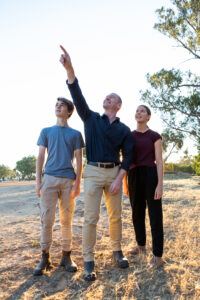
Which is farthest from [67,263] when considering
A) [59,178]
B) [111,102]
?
[111,102]

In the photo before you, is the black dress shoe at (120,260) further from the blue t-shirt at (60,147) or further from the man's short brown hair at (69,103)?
the man's short brown hair at (69,103)

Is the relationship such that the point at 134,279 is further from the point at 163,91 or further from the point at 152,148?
the point at 163,91

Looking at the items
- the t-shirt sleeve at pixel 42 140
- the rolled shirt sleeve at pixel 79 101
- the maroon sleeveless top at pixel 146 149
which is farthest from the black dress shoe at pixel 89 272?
the rolled shirt sleeve at pixel 79 101

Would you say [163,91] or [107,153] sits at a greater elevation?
[163,91]

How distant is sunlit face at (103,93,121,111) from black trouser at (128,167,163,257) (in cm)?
86

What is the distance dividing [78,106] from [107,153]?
0.68 metres

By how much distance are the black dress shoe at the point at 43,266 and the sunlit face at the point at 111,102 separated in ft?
6.59

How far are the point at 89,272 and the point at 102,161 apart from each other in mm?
1279

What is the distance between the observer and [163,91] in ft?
35.0

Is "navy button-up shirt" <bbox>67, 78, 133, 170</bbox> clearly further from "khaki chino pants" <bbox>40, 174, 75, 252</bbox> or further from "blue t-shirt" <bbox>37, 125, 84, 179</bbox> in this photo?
"khaki chino pants" <bbox>40, 174, 75, 252</bbox>

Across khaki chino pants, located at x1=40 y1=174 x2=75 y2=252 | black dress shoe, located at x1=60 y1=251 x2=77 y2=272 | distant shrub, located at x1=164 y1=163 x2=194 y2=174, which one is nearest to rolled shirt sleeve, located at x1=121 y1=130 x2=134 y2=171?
khaki chino pants, located at x1=40 y1=174 x2=75 y2=252

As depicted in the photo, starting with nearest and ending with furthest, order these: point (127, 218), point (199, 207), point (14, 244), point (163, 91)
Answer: point (14, 244) < point (127, 218) < point (199, 207) < point (163, 91)

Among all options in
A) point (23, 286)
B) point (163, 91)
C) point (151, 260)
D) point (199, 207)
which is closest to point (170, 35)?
point (163, 91)

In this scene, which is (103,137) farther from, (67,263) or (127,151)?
(67,263)
